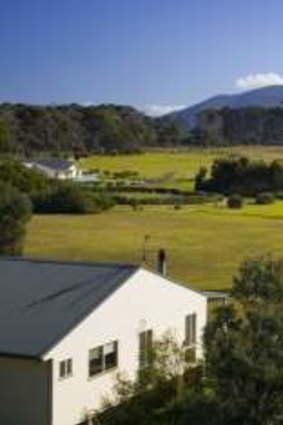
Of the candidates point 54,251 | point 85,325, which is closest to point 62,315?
point 85,325

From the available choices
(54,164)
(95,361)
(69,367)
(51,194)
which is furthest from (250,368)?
(54,164)

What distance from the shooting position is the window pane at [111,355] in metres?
21.0

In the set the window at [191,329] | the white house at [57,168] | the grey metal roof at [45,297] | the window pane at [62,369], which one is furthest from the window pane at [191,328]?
the white house at [57,168]

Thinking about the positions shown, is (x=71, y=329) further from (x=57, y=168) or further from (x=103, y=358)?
(x=57, y=168)

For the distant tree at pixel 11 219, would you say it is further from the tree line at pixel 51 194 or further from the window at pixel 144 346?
the window at pixel 144 346

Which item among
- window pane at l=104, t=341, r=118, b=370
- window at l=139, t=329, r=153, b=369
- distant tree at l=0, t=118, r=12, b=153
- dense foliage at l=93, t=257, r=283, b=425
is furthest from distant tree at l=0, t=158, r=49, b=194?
dense foliage at l=93, t=257, r=283, b=425

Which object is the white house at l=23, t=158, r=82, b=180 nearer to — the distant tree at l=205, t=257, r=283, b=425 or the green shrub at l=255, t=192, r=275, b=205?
the green shrub at l=255, t=192, r=275, b=205

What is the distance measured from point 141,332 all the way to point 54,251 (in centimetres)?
3217

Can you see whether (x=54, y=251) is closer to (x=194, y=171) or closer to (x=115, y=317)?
(x=115, y=317)

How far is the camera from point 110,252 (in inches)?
2191

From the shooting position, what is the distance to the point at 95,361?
20.6 metres

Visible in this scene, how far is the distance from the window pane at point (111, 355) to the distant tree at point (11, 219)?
25042 millimetres

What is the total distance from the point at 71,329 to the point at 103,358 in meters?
1.75

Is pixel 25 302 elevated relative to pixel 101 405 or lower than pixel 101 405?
elevated
